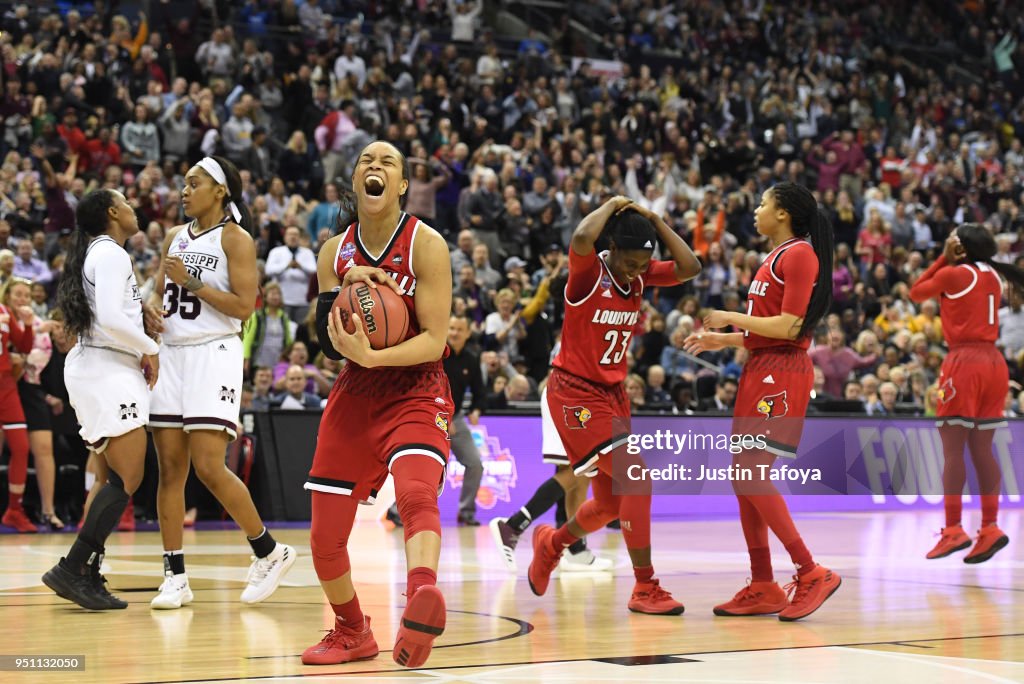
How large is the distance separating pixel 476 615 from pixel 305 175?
515 inches

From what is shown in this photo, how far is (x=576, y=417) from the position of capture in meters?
7.05

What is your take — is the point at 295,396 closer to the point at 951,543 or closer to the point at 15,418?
the point at 15,418

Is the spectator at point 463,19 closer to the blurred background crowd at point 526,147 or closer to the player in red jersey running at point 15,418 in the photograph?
the blurred background crowd at point 526,147

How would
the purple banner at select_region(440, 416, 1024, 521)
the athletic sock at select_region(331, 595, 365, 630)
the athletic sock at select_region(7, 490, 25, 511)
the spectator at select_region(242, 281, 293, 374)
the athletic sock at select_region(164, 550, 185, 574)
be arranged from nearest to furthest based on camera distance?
1. the athletic sock at select_region(331, 595, 365, 630)
2. the athletic sock at select_region(164, 550, 185, 574)
3. the athletic sock at select_region(7, 490, 25, 511)
4. the purple banner at select_region(440, 416, 1024, 521)
5. the spectator at select_region(242, 281, 293, 374)

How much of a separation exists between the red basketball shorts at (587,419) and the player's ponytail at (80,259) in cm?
255

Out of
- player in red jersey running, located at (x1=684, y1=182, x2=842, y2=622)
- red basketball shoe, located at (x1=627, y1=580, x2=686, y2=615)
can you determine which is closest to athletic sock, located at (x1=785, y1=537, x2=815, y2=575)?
player in red jersey running, located at (x1=684, y1=182, x2=842, y2=622)

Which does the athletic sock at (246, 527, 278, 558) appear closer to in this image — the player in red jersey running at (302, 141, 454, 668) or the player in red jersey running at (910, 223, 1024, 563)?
the player in red jersey running at (302, 141, 454, 668)

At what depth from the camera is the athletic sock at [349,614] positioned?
5406mm

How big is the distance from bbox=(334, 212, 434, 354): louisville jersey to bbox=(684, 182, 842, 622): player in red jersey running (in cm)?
196

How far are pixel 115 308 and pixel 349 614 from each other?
243 cm

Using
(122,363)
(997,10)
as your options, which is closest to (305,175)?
(122,363)

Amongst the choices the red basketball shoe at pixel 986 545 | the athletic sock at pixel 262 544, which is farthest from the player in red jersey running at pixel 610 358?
the red basketball shoe at pixel 986 545

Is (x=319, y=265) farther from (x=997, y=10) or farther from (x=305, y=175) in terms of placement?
(x=997, y=10)

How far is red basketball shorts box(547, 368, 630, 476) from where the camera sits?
7008mm
